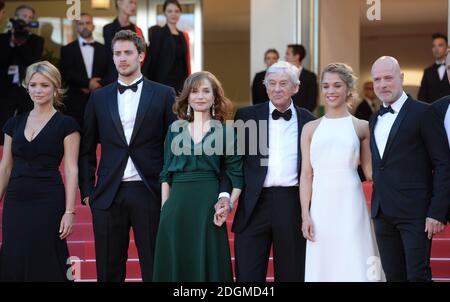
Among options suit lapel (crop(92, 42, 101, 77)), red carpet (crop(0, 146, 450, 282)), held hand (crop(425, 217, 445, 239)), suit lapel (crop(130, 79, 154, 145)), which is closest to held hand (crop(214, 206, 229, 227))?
suit lapel (crop(130, 79, 154, 145))

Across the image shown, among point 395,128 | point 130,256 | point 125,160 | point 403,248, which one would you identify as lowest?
point 130,256

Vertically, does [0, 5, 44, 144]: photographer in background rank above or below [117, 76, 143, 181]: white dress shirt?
above

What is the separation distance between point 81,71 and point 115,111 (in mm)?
4897

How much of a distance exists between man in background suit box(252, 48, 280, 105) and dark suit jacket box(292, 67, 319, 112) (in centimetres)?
43

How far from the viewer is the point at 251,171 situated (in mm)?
6547

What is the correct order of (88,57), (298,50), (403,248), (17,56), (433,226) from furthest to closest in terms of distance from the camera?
(298,50), (88,57), (17,56), (403,248), (433,226)

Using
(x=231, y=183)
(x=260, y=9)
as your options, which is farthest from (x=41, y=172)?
(x=260, y=9)

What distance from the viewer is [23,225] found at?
21.5ft

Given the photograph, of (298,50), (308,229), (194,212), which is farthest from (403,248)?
(298,50)

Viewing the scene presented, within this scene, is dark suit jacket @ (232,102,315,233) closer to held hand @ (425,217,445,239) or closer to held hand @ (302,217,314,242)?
held hand @ (302,217,314,242)

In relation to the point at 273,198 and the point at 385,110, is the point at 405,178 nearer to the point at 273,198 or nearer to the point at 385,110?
the point at 385,110

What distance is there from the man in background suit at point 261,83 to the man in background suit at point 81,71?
84.5 inches

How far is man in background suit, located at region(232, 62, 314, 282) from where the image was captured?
6469 millimetres

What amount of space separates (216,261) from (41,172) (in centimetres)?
134
